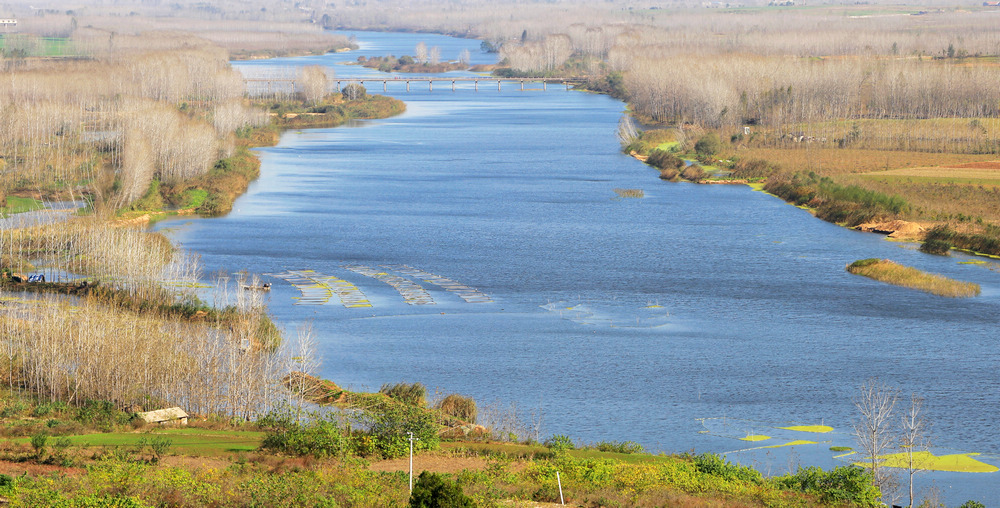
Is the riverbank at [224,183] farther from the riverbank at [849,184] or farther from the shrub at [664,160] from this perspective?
the riverbank at [849,184]

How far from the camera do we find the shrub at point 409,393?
26.3 metres

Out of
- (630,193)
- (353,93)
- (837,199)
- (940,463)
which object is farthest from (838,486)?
(353,93)

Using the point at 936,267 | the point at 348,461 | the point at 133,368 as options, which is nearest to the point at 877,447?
the point at 348,461

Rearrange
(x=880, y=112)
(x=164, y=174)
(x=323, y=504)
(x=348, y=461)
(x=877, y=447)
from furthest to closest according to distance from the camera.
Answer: (x=880, y=112), (x=164, y=174), (x=877, y=447), (x=348, y=461), (x=323, y=504)

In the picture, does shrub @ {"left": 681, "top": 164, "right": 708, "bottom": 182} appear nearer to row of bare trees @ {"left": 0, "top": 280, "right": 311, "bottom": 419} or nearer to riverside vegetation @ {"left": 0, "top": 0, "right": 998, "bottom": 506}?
riverside vegetation @ {"left": 0, "top": 0, "right": 998, "bottom": 506}

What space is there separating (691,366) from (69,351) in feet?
55.3

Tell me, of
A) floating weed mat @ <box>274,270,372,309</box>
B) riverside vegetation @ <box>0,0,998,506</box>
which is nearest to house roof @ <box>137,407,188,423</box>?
riverside vegetation @ <box>0,0,998,506</box>

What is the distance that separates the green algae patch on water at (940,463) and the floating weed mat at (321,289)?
19324 millimetres

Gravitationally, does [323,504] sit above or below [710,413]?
above

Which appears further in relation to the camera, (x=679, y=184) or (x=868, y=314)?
(x=679, y=184)

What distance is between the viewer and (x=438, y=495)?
15180 mm

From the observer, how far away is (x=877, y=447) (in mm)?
23250

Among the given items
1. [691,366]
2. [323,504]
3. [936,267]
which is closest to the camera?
[323,504]

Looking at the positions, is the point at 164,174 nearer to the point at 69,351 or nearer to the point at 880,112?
the point at 69,351
